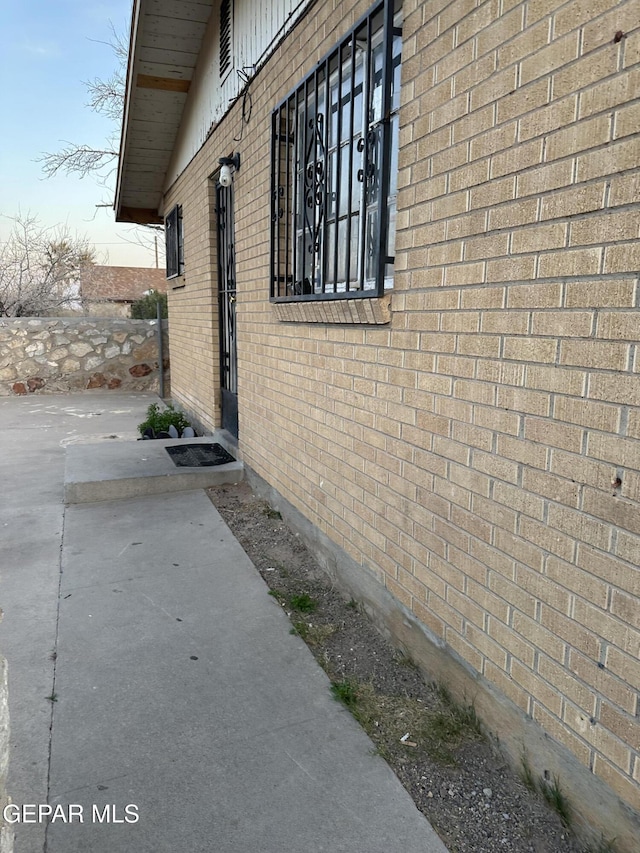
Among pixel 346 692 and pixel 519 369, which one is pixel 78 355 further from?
pixel 519 369

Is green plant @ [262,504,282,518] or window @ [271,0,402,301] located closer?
window @ [271,0,402,301]

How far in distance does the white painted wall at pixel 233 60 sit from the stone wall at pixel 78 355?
13.3 ft

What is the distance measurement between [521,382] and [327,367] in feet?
5.56

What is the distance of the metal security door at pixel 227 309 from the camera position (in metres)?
5.99

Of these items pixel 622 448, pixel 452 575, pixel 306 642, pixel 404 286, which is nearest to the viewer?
pixel 622 448

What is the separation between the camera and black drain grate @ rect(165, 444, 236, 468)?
218 inches

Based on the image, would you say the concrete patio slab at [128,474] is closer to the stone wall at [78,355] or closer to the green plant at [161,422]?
the green plant at [161,422]

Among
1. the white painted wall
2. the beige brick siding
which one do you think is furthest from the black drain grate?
the white painted wall

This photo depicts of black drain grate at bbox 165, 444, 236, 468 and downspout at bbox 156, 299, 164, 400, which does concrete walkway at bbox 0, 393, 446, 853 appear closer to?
black drain grate at bbox 165, 444, 236, 468

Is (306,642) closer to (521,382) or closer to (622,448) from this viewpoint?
(521,382)

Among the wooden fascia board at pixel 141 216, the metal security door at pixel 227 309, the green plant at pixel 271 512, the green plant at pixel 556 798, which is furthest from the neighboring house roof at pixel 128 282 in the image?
the green plant at pixel 556 798

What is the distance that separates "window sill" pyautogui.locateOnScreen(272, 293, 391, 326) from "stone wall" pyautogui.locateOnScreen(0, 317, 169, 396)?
308 inches

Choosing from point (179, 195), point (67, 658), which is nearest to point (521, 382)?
point (67, 658)

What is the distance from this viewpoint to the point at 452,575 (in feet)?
7.61
